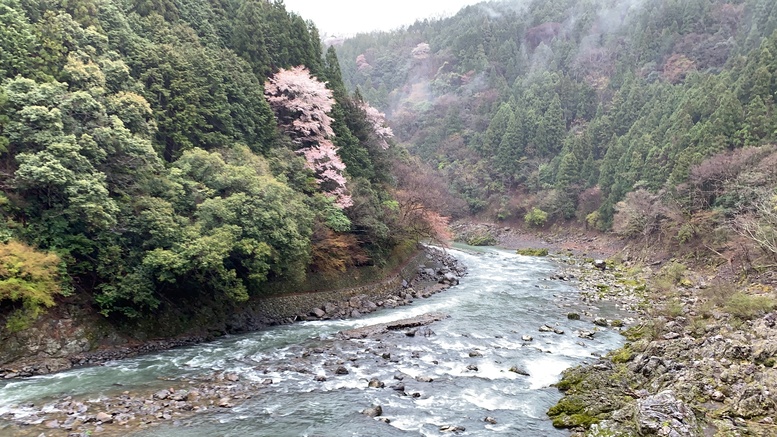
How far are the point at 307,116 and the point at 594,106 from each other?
5609 centimetres

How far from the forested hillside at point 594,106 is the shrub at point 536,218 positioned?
1.01ft

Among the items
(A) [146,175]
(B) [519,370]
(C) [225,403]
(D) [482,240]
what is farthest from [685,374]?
(D) [482,240]

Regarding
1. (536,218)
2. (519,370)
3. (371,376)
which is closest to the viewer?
(371,376)

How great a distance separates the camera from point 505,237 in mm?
56000

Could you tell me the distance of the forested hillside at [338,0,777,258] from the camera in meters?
31.6

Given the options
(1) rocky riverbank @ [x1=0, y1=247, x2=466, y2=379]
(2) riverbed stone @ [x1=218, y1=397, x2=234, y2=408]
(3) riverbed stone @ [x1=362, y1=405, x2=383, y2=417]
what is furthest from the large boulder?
(1) rocky riverbank @ [x1=0, y1=247, x2=466, y2=379]

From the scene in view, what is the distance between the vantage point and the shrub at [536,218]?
54.6 m

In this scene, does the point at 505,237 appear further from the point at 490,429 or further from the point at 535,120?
the point at 490,429

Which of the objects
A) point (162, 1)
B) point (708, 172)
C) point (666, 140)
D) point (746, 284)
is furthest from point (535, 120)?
point (162, 1)

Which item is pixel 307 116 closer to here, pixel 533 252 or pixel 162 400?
pixel 162 400

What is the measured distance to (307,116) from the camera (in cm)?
2703

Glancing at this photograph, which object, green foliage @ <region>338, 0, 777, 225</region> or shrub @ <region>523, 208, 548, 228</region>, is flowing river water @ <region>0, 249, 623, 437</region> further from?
shrub @ <region>523, 208, 548, 228</region>

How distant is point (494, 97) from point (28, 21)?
7257cm

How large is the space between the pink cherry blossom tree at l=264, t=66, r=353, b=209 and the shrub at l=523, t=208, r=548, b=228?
34.9 m
